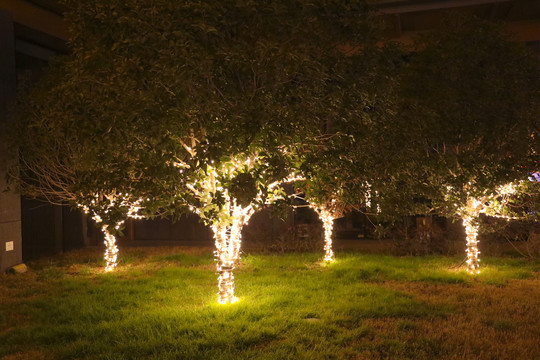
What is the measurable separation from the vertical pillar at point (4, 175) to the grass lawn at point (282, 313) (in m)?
1.00

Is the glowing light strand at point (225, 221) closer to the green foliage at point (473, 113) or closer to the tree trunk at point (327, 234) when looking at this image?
the green foliage at point (473, 113)

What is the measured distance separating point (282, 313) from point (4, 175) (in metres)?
8.81

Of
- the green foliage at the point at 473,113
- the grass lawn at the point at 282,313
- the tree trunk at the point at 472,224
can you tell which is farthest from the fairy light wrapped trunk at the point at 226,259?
the tree trunk at the point at 472,224

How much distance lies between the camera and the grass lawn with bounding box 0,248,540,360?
6656 mm

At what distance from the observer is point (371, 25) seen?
8.19m

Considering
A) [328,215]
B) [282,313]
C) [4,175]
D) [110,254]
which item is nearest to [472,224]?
[328,215]

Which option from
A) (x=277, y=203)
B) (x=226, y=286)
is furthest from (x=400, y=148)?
(x=226, y=286)

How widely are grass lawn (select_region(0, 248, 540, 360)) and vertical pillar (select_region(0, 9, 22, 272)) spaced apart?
1.00 metres

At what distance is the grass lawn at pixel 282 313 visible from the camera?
6.66 m

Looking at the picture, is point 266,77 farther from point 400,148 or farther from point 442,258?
point 442,258

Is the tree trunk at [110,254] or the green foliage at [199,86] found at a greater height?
the green foliage at [199,86]

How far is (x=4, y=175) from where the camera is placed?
43.0ft

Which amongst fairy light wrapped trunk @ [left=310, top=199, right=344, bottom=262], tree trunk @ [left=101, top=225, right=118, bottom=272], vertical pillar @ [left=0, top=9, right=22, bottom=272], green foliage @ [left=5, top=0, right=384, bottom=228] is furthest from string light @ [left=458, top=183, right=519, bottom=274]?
→ vertical pillar @ [left=0, top=9, right=22, bottom=272]

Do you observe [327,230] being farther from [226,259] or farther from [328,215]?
[226,259]
